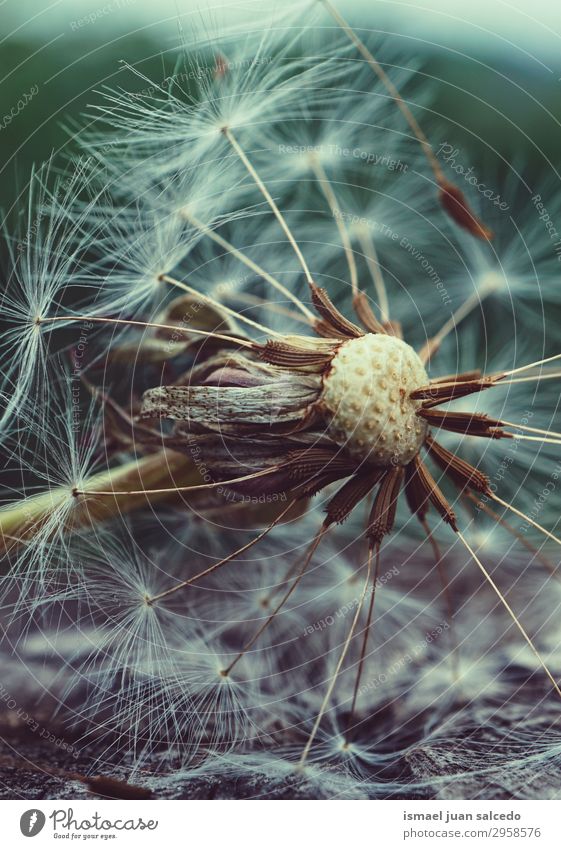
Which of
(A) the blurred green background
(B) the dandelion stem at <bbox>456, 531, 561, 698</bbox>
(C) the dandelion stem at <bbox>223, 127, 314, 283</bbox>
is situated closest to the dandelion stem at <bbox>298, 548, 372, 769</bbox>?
(B) the dandelion stem at <bbox>456, 531, 561, 698</bbox>

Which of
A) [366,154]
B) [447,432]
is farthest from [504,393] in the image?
[366,154]

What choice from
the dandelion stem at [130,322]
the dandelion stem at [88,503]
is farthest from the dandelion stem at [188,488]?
the dandelion stem at [130,322]

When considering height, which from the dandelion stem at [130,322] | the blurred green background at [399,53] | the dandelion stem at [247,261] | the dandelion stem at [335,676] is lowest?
the dandelion stem at [335,676]

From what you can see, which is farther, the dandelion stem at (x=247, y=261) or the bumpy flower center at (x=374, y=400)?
the dandelion stem at (x=247, y=261)

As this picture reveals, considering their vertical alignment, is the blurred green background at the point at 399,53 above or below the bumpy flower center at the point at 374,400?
above

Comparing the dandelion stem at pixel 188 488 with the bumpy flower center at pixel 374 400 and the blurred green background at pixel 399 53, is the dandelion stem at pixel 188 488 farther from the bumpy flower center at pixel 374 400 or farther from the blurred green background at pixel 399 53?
the blurred green background at pixel 399 53

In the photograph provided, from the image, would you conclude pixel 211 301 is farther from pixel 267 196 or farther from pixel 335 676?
pixel 335 676

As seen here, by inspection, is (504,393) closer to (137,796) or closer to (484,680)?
(484,680)
